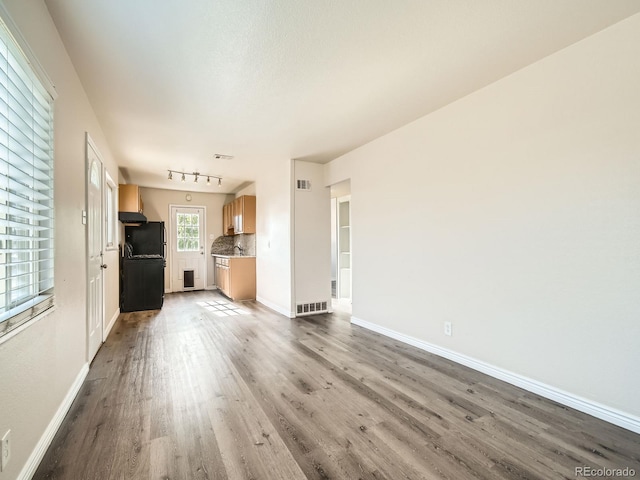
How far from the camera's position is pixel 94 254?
10.2ft

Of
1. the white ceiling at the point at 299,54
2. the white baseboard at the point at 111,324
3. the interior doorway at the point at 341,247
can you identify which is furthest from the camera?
the interior doorway at the point at 341,247

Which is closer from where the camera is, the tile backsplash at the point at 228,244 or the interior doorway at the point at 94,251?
the interior doorway at the point at 94,251

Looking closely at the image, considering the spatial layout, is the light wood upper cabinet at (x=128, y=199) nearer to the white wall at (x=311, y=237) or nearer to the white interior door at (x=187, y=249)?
the white interior door at (x=187, y=249)

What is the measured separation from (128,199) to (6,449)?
5090 mm

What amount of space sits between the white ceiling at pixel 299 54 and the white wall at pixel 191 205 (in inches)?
159

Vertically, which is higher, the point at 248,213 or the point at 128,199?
the point at 128,199

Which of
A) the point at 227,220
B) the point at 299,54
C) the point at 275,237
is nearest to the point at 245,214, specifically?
the point at 227,220

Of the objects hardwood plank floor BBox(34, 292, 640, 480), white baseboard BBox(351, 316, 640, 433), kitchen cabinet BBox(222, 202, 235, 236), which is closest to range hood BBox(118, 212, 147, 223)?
kitchen cabinet BBox(222, 202, 235, 236)

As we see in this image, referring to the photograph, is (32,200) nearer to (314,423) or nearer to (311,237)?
(314,423)

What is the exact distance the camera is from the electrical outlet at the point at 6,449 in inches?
47.9

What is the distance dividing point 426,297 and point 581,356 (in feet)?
4.33

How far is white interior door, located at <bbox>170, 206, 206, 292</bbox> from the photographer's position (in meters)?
7.42

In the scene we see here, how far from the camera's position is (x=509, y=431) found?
181 centimetres

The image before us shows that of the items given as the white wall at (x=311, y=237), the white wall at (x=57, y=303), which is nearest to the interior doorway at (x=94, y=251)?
the white wall at (x=57, y=303)
